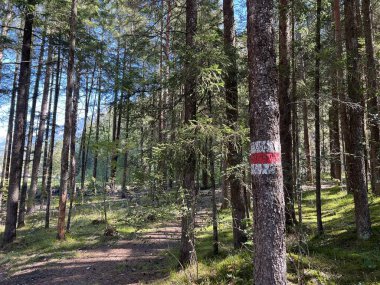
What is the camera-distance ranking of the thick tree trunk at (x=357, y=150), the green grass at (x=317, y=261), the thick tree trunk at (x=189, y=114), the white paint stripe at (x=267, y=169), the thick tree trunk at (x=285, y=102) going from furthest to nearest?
the thick tree trunk at (x=285, y=102) → the thick tree trunk at (x=357, y=150) → the thick tree trunk at (x=189, y=114) → the green grass at (x=317, y=261) → the white paint stripe at (x=267, y=169)

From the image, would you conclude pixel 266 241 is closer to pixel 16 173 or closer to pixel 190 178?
pixel 190 178

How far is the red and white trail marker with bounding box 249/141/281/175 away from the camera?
3.31m

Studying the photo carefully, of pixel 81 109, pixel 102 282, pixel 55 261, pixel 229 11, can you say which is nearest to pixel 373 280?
pixel 102 282

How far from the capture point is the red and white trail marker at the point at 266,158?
10.9ft

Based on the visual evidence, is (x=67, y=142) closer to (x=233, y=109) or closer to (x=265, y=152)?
(x=233, y=109)

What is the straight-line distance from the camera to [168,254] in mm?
9531

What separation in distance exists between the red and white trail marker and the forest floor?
1925 mm

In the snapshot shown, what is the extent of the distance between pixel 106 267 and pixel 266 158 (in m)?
7.61

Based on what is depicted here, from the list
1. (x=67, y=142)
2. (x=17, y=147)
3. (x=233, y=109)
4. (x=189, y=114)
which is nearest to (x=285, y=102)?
(x=233, y=109)

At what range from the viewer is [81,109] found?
21719 mm

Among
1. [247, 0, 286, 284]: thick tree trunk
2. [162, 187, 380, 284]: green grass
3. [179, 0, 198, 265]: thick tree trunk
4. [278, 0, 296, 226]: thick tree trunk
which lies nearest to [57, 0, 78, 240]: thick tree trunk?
[162, 187, 380, 284]: green grass

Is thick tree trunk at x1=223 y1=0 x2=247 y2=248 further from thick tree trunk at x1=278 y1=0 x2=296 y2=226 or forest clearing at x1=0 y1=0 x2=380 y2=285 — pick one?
thick tree trunk at x1=278 y1=0 x2=296 y2=226

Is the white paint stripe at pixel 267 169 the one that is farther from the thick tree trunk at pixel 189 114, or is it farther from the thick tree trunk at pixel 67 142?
the thick tree trunk at pixel 67 142

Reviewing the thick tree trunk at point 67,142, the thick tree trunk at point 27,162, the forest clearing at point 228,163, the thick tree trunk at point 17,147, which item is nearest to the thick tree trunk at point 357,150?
the forest clearing at point 228,163
